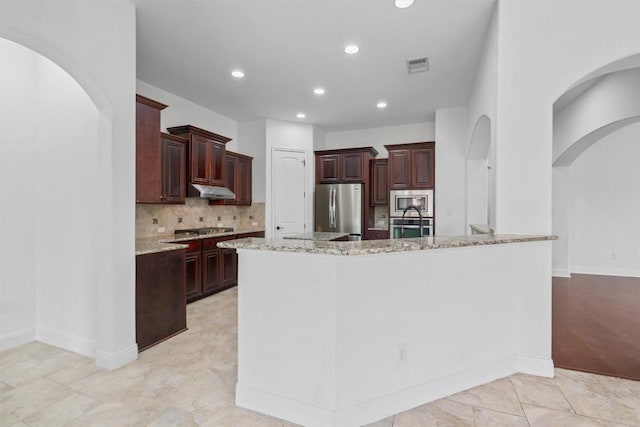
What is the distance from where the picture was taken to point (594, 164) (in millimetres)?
5711

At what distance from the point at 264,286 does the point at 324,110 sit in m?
4.22

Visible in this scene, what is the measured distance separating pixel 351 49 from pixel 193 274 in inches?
135

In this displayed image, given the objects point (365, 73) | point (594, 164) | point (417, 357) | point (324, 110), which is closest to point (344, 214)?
point (324, 110)

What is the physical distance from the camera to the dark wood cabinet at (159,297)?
2.73m

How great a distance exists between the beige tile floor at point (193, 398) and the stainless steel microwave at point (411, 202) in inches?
134

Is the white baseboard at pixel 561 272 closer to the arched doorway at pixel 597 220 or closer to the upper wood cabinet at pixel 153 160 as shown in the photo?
the arched doorway at pixel 597 220

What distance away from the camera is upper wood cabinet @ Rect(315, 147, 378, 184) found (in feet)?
20.0

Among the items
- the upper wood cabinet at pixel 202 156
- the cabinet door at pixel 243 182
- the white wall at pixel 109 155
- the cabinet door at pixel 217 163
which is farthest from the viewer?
the cabinet door at pixel 243 182

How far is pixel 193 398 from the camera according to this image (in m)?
2.06

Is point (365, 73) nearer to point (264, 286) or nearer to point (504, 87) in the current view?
point (504, 87)

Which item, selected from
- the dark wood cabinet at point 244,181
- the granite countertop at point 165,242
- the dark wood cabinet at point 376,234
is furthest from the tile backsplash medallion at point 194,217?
the dark wood cabinet at point 376,234

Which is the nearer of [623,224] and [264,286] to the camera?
[264,286]

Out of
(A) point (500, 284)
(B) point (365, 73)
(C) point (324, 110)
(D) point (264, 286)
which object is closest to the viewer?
(D) point (264, 286)

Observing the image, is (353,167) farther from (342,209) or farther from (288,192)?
(288,192)
